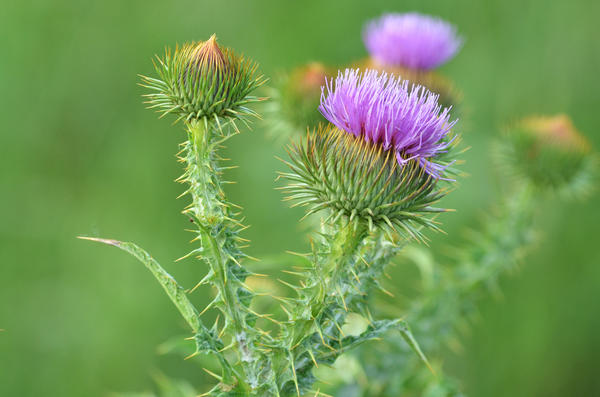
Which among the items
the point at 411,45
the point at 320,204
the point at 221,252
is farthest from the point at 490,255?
the point at 221,252

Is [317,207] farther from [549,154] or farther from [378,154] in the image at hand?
[549,154]

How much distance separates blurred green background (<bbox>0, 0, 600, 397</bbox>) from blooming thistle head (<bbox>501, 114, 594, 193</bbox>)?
1.02 metres

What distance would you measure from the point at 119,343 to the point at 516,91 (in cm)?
488

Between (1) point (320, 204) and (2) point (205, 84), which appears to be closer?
(2) point (205, 84)

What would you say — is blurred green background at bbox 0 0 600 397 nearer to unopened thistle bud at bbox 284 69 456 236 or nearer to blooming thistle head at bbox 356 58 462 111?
blooming thistle head at bbox 356 58 462 111

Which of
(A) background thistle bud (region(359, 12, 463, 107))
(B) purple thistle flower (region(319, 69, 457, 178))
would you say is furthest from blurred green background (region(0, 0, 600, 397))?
(B) purple thistle flower (region(319, 69, 457, 178))

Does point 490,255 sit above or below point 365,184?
above

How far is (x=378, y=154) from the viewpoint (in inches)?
106

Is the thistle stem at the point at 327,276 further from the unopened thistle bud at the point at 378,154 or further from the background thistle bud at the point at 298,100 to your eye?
the background thistle bud at the point at 298,100

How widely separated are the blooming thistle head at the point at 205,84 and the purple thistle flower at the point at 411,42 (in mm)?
2254

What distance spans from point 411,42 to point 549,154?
1393 mm

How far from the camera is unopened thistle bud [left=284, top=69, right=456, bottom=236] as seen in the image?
8.82 ft

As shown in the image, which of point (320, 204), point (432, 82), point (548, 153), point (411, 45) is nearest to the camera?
point (320, 204)

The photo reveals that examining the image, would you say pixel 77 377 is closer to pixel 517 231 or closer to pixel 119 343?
pixel 119 343
